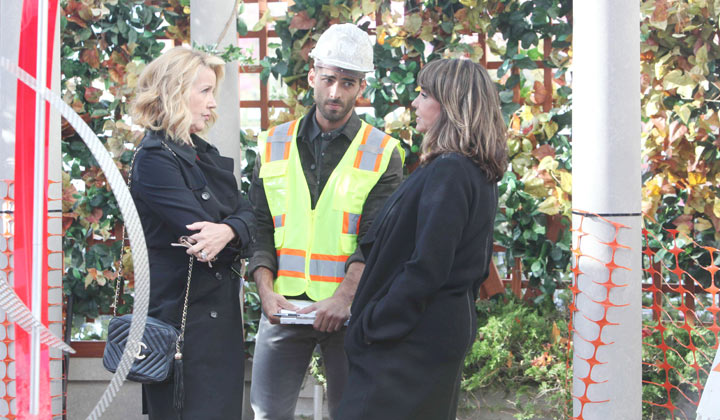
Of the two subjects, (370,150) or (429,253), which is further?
(370,150)

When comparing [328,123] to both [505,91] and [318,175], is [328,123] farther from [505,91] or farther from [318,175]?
[505,91]

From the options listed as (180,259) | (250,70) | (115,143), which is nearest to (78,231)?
(115,143)

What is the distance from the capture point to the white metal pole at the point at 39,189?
72.9 inches

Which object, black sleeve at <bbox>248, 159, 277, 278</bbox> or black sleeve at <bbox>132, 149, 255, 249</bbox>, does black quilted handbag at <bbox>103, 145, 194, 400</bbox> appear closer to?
black sleeve at <bbox>132, 149, 255, 249</bbox>

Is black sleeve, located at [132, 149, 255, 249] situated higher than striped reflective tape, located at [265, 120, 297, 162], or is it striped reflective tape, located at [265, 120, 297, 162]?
striped reflective tape, located at [265, 120, 297, 162]

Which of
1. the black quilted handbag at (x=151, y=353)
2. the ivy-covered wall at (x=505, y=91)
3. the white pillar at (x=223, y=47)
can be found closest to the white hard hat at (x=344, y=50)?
the white pillar at (x=223, y=47)

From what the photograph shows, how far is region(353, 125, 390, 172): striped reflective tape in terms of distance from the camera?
10.3 feet

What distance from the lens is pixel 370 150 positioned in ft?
10.5

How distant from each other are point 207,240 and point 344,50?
1.02 m

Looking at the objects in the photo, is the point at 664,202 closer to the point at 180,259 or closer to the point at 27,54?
the point at 180,259

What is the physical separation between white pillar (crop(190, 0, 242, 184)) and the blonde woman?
44.5 inches

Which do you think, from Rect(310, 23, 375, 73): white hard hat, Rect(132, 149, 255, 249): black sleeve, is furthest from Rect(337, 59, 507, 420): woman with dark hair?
Rect(310, 23, 375, 73): white hard hat

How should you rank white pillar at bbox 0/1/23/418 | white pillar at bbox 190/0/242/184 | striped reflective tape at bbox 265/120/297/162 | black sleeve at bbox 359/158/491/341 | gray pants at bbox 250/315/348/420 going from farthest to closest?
1. white pillar at bbox 190/0/242/184
2. striped reflective tape at bbox 265/120/297/162
3. gray pants at bbox 250/315/348/420
4. white pillar at bbox 0/1/23/418
5. black sleeve at bbox 359/158/491/341

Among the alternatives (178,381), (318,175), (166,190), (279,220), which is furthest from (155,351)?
(318,175)
